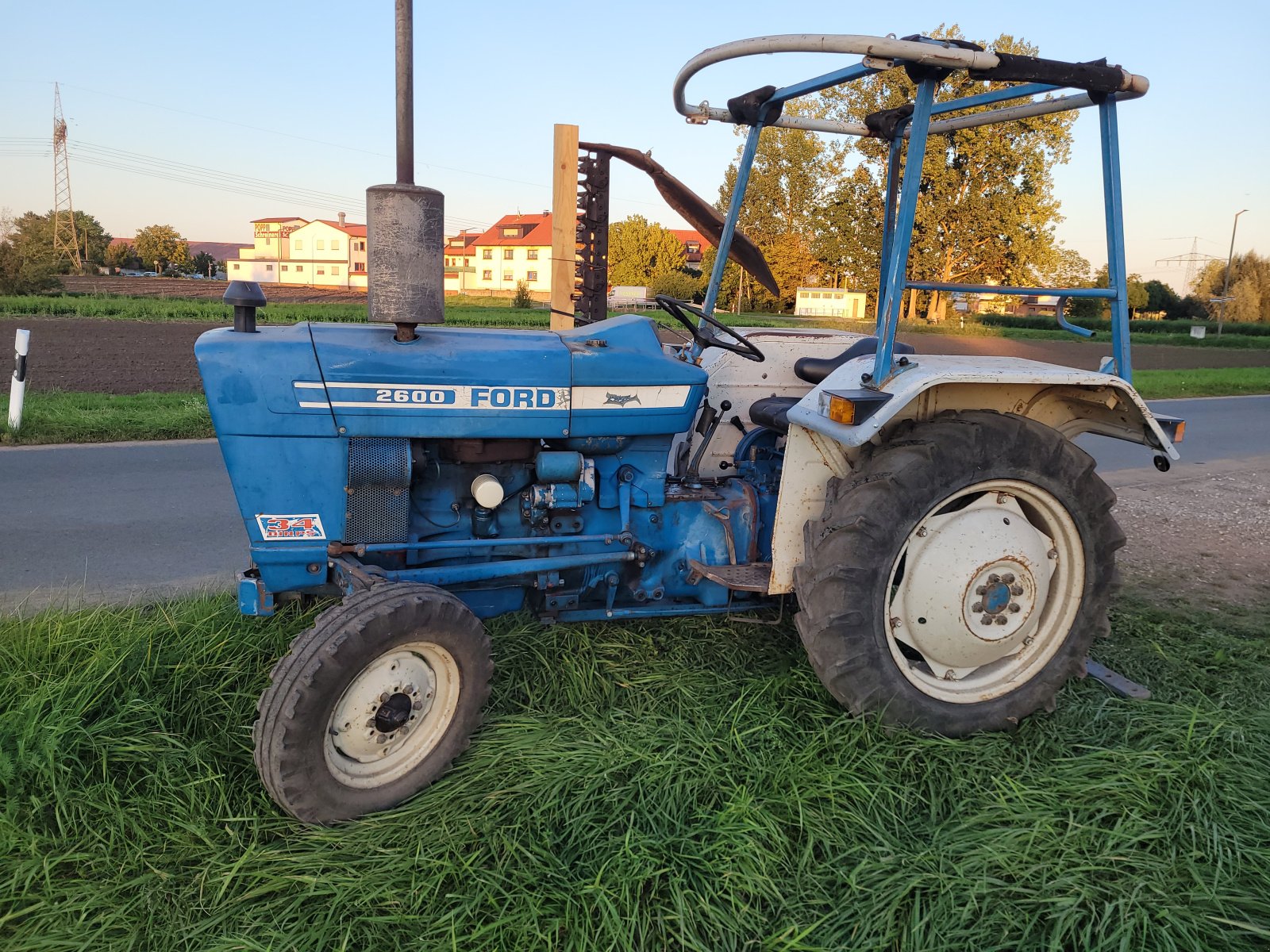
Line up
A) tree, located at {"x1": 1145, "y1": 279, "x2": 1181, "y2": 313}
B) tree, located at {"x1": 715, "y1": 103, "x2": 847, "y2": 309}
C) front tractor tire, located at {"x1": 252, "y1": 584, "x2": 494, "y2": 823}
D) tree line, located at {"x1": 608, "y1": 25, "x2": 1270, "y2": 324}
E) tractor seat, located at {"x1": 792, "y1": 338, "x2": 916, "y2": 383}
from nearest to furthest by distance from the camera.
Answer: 1. front tractor tire, located at {"x1": 252, "y1": 584, "x2": 494, "y2": 823}
2. tractor seat, located at {"x1": 792, "y1": 338, "x2": 916, "y2": 383}
3. tree line, located at {"x1": 608, "y1": 25, "x2": 1270, "y2": 324}
4. tree, located at {"x1": 715, "y1": 103, "x2": 847, "y2": 309}
5. tree, located at {"x1": 1145, "y1": 279, "x2": 1181, "y2": 313}

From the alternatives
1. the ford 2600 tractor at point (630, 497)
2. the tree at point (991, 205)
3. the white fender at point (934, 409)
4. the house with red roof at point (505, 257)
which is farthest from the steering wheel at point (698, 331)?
the house with red roof at point (505, 257)

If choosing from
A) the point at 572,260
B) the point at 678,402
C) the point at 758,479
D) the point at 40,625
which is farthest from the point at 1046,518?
the point at 572,260

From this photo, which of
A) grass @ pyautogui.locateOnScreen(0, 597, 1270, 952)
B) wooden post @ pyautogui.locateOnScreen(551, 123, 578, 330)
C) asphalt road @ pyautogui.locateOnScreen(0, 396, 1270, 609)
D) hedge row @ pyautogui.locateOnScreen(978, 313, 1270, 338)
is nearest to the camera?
grass @ pyautogui.locateOnScreen(0, 597, 1270, 952)

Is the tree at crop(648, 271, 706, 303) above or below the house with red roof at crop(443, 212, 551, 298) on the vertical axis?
below

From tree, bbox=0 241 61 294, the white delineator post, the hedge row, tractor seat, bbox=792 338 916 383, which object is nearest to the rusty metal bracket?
tractor seat, bbox=792 338 916 383

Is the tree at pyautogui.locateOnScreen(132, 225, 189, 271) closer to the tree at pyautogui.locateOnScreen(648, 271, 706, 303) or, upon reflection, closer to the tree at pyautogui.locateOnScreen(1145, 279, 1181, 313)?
the tree at pyautogui.locateOnScreen(648, 271, 706, 303)

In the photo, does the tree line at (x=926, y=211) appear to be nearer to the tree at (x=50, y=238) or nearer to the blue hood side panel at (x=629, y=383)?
the blue hood side panel at (x=629, y=383)

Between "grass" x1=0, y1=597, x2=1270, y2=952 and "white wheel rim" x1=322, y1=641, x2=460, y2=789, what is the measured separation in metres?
0.13

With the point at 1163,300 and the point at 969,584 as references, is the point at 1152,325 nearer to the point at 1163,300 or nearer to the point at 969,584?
the point at 1163,300

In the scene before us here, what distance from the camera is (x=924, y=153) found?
2574 millimetres

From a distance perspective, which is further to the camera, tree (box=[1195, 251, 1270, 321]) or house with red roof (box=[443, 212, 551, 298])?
house with red roof (box=[443, 212, 551, 298])

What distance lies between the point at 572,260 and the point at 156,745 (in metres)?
4.77

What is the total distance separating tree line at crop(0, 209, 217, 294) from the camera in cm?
3033

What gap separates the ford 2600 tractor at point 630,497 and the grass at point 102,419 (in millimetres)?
4685
